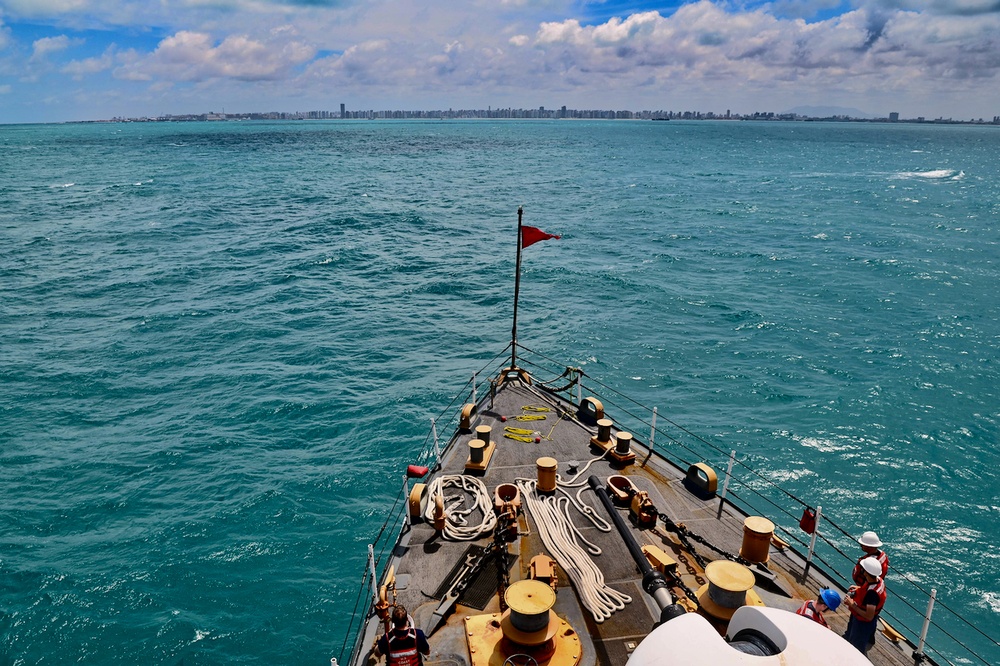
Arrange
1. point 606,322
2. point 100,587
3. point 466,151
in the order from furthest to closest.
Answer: point 466,151 → point 606,322 → point 100,587

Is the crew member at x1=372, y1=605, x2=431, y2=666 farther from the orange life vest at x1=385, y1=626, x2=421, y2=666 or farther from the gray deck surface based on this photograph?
the gray deck surface

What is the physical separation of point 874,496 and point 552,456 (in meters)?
15.8

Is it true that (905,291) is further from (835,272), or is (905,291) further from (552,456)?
(552,456)

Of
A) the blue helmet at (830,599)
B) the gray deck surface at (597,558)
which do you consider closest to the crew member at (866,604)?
the blue helmet at (830,599)

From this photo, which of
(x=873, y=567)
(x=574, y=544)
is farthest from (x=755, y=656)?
(x=574, y=544)

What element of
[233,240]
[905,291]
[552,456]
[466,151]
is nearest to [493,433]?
[552,456]

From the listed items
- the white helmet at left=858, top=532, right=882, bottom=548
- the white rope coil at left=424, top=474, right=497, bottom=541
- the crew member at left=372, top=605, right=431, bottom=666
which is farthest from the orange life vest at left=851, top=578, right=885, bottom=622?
the crew member at left=372, top=605, right=431, bottom=666

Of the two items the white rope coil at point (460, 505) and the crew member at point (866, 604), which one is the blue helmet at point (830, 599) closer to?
the crew member at point (866, 604)

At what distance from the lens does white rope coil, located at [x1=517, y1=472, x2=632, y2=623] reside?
481 inches

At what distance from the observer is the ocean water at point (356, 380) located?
19625mm

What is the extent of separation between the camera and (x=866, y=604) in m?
10.2

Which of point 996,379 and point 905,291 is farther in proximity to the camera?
point 905,291

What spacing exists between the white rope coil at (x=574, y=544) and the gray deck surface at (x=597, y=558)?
0.18 m

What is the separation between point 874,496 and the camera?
24.1 metres
